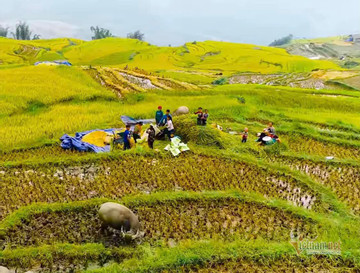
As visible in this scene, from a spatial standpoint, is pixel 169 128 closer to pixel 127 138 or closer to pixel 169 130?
pixel 169 130

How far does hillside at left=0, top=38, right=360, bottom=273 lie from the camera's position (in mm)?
4914

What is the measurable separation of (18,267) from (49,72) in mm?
14650

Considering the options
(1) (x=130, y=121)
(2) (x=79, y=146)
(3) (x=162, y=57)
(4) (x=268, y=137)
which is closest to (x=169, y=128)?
(1) (x=130, y=121)

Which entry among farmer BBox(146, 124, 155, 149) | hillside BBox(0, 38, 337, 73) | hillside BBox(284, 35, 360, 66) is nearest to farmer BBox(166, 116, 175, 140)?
farmer BBox(146, 124, 155, 149)

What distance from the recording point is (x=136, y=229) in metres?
5.47

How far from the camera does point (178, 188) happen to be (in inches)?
284

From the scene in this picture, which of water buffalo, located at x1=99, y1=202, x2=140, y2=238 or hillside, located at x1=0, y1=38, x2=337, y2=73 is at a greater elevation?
hillside, located at x1=0, y1=38, x2=337, y2=73

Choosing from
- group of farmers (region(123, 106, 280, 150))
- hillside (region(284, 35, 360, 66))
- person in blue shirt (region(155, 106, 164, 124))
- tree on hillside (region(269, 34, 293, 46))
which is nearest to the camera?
group of farmers (region(123, 106, 280, 150))

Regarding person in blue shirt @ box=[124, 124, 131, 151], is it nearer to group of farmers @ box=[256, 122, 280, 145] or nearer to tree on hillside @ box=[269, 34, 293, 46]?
group of farmers @ box=[256, 122, 280, 145]

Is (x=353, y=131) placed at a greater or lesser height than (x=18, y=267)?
greater

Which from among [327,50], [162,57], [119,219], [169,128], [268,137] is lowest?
[119,219]

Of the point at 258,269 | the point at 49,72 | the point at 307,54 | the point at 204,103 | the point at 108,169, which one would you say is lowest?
the point at 258,269

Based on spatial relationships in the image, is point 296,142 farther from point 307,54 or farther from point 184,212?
point 307,54

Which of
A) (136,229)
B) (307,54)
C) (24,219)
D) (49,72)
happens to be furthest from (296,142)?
(307,54)
